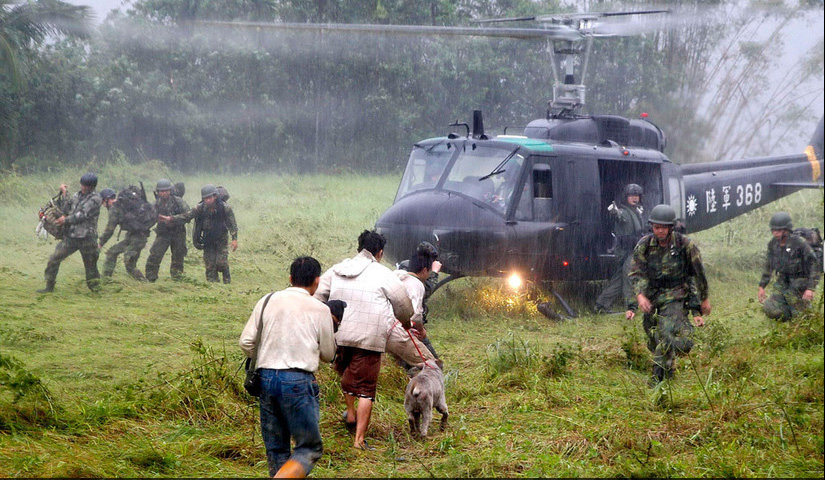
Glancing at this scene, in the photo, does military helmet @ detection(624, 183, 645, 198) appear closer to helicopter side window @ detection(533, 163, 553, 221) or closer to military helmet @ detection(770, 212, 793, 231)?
helicopter side window @ detection(533, 163, 553, 221)

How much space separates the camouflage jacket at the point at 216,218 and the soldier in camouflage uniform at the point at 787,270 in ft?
23.0

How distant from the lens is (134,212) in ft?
38.7

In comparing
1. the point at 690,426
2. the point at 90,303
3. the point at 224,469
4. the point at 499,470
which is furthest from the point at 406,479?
the point at 90,303

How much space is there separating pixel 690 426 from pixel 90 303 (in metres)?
7.61

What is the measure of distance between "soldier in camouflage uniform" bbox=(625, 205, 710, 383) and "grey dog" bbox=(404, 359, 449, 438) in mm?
2000

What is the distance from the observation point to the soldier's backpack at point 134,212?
38.6ft

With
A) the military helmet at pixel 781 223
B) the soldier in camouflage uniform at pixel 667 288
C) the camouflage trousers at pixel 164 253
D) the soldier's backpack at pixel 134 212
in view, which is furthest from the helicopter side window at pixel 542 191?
the soldier's backpack at pixel 134 212

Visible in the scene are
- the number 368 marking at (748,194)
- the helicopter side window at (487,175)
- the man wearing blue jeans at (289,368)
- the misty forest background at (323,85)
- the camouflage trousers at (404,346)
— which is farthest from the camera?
the misty forest background at (323,85)

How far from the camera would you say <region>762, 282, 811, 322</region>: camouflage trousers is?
8.71 m

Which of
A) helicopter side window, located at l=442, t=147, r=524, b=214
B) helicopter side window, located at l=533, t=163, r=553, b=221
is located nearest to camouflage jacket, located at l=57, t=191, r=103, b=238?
helicopter side window, located at l=442, t=147, r=524, b=214

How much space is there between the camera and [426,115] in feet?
85.9

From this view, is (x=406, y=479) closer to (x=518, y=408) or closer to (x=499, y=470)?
(x=499, y=470)

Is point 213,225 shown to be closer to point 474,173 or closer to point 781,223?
point 474,173

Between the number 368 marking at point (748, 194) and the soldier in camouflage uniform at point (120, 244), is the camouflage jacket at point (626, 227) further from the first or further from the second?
the soldier in camouflage uniform at point (120, 244)
